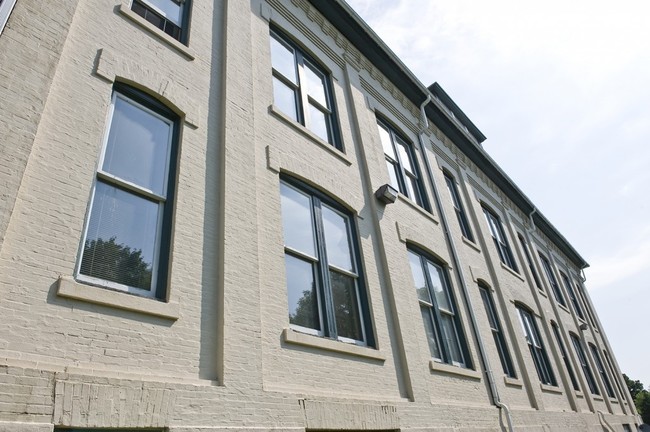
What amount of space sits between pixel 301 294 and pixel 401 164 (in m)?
5.66

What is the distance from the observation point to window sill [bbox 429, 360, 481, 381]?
7.64 metres

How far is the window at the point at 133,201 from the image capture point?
13.7ft

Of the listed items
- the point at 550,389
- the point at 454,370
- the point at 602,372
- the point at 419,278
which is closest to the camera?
the point at 454,370

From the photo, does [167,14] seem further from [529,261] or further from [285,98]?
[529,261]

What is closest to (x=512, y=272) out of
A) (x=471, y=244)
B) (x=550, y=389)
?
(x=471, y=244)

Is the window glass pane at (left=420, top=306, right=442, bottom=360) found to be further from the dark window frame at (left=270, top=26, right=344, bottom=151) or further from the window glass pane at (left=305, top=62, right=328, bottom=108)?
the window glass pane at (left=305, top=62, right=328, bottom=108)

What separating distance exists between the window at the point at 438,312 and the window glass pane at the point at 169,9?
609 cm

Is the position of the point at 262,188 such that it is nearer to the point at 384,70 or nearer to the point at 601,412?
the point at 384,70

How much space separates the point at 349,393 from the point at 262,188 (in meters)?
3.01

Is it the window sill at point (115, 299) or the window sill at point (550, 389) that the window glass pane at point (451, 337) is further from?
the window sill at point (115, 299)

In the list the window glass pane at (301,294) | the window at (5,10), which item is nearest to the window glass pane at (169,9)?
the window at (5,10)

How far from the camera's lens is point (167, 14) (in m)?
6.47

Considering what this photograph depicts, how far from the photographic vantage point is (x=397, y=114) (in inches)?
452

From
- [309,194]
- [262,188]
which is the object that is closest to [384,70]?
[309,194]
